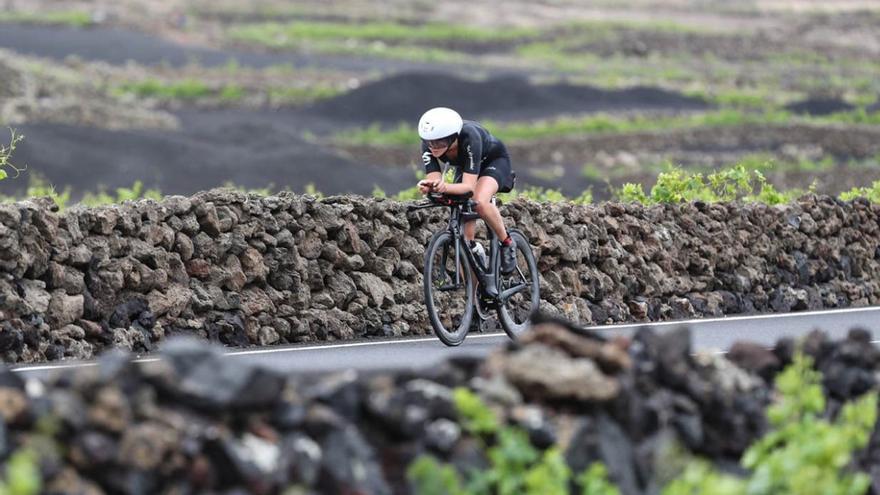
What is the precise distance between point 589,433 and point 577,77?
70414 mm

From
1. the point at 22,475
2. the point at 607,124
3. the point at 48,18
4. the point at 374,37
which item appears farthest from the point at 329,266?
the point at 374,37

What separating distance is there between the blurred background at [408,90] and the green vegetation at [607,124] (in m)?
0.12

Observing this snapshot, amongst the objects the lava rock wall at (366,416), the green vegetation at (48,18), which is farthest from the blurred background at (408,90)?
the lava rock wall at (366,416)

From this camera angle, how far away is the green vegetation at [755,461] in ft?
24.5

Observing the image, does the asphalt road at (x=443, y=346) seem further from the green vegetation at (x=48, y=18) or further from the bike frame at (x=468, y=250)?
the green vegetation at (x=48, y=18)

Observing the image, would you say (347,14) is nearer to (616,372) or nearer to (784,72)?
(784,72)

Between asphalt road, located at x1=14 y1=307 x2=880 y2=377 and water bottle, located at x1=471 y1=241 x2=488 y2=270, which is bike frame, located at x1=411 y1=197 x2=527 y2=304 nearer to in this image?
water bottle, located at x1=471 y1=241 x2=488 y2=270

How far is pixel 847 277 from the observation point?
21734 mm

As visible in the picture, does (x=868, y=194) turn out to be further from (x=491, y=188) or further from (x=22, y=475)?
(x=22, y=475)

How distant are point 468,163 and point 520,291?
1.75 metres

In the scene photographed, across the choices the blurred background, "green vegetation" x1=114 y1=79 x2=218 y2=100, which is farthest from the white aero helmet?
"green vegetation" x1=114 y1=79 x2=218 y2=100

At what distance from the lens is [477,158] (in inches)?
566

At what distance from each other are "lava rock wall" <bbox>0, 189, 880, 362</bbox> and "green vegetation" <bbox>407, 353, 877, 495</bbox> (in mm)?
6451

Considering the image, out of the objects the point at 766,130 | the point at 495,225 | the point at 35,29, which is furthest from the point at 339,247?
the point at 35,29
